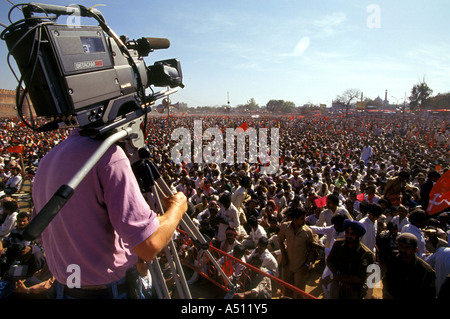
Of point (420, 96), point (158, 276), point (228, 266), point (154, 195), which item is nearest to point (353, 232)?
point (228, 266)

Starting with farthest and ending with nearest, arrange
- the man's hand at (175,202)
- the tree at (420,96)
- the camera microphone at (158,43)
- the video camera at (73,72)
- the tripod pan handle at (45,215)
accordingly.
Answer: the tree at (420,96) → the camera microphone at (158,43) → the man's hand at (175,202) → the video camera at (73,72) → the tripod pan handle at (45,215)

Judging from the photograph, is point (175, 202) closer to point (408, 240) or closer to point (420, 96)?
point (408, 240)

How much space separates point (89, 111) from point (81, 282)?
0.71 meters

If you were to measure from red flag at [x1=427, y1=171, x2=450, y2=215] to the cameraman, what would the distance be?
21.1 ft

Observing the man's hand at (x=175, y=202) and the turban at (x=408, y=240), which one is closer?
the man's hand at (x=175, y=202)

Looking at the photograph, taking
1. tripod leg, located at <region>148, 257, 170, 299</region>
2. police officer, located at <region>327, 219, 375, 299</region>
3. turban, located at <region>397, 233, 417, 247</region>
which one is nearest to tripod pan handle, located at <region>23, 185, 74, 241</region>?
tripod leg, located at <region>148, 257, 170, 299</region>

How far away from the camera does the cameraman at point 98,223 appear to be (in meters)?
1.02

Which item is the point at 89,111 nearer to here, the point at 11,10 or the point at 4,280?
the point at 11,10

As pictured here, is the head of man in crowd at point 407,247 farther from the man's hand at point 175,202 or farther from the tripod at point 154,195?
the man's hand at point 175,202

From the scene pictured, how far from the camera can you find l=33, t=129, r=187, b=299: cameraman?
3.35 ft

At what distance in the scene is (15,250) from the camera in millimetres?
3762

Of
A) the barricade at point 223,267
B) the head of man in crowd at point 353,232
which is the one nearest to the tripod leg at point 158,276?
the barricade at point 223,267

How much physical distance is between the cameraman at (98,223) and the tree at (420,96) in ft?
205

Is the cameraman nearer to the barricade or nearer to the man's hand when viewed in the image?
the man's hand
